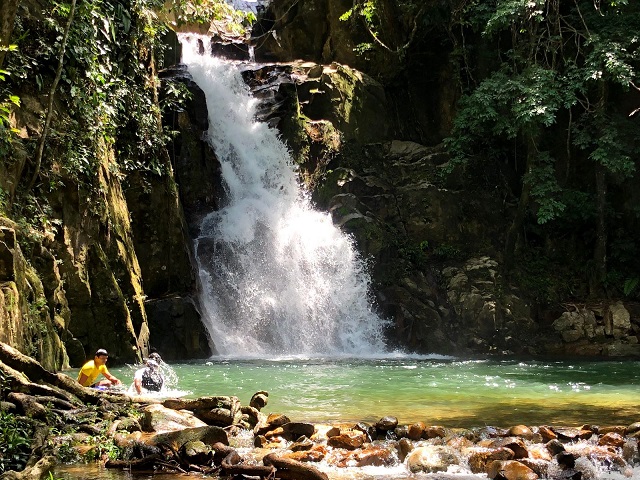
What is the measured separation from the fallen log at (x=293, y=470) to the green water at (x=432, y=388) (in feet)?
9.28

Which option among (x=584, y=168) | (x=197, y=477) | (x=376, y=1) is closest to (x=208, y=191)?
(x=376, y=1)

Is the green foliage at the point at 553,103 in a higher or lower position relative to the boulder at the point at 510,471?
higher

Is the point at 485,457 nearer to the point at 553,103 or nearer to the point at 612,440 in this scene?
the point at 612,440

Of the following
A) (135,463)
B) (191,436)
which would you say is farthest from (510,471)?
(135,463)

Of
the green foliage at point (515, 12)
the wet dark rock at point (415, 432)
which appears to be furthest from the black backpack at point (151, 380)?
the green foliage at point (515, 12)

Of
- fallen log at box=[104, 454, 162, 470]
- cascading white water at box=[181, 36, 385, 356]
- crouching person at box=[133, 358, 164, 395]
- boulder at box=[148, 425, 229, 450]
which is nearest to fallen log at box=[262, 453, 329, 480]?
boulder at box=[148, 425, 229, 450]

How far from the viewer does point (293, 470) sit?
17.6ft

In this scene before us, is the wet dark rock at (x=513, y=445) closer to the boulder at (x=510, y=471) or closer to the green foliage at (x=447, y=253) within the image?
the boulder at (x=510, y=471)

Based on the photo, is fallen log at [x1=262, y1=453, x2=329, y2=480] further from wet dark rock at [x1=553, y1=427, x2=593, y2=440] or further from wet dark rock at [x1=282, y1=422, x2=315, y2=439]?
wet dark rock at [x1=553, y1=427, x2=593, y2=440]

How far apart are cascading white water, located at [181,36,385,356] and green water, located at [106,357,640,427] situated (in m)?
2.38

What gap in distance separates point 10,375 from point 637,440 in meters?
6.56

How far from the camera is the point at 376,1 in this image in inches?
945

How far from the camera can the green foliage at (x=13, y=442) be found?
5.27 m

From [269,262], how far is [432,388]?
8.94 metres
